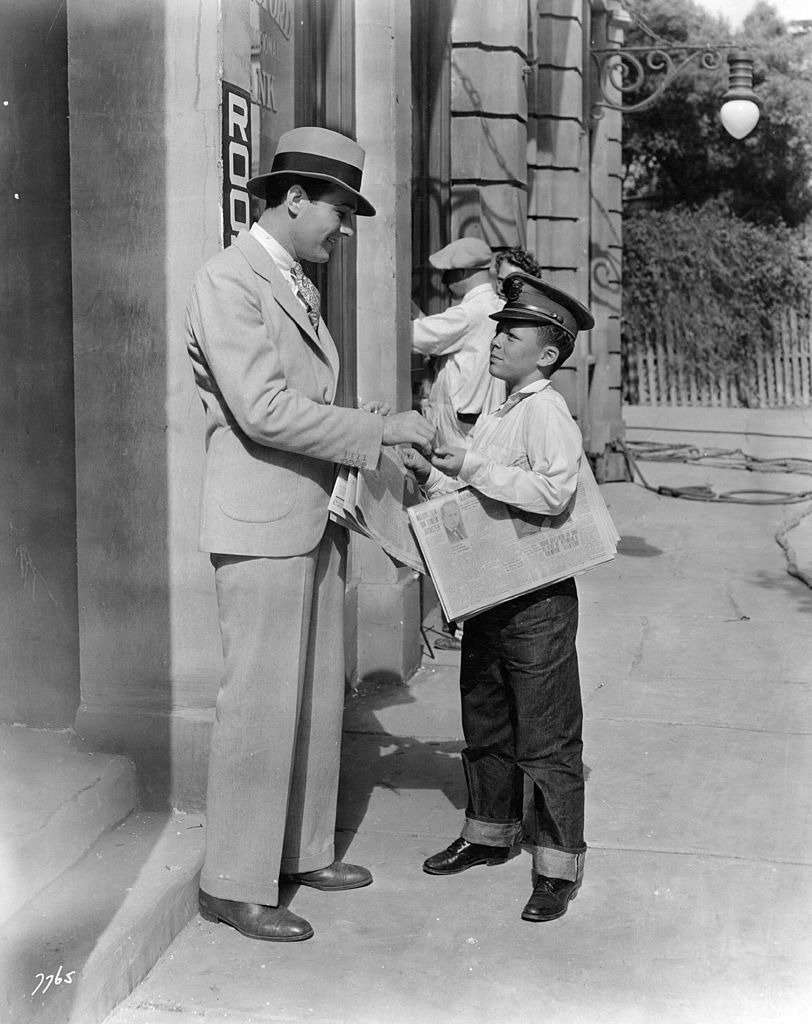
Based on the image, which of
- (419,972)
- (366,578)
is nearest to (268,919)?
(419,972)

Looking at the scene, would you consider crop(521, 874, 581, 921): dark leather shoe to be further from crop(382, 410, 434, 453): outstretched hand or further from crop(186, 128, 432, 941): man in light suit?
crop(382, 410, 434, 453): outstretched hand

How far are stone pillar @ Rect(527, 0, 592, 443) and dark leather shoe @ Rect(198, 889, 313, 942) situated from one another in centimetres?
908

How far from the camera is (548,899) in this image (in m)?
4.09

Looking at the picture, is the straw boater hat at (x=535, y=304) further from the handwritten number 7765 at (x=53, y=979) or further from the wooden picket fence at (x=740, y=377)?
the wooden picket fence at (x=740, y=377)

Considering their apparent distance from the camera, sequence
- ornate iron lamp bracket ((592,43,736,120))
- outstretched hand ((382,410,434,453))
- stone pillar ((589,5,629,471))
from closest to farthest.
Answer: outstretched hand ((382,410,434,453)), ornate iron lamp bracket ((592,43,736,120)), stone pillar ((589,5,629,471))

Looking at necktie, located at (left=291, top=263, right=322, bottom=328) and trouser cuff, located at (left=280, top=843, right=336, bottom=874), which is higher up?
necktie, located at (left=291, top=263, right=322, bottom=328)

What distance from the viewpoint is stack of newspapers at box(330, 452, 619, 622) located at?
13.2 ft

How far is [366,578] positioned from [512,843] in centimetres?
259

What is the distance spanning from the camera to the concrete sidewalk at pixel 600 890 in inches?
141

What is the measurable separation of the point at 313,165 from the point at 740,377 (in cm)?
2345

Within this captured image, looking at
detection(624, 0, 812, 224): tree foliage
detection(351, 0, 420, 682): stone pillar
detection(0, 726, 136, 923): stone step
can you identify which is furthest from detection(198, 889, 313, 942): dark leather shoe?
detection(624, 0, 812, 224): tree foliage

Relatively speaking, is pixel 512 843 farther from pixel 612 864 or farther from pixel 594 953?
pixel 594 953

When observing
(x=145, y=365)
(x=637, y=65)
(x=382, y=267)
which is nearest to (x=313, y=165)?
(x=145, y=365)

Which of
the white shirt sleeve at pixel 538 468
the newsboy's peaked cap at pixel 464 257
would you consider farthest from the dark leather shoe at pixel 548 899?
the newsboy's peaked cap at pixel 464 257
